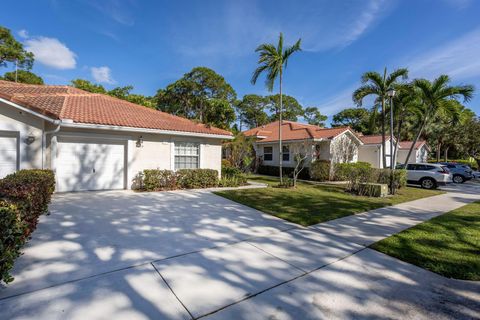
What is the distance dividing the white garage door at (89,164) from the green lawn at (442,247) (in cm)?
1008

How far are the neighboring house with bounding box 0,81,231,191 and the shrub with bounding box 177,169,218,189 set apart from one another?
74cm

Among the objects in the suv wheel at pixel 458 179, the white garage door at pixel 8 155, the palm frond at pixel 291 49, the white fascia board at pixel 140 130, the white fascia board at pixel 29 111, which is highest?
the palm frond at pixel 291 49

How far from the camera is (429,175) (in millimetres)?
14320

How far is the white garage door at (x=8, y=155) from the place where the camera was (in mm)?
7891

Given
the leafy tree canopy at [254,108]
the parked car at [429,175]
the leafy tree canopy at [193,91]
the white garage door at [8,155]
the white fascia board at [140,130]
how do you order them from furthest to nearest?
the leafy tree canopy at [254,108], the leafy tree canopy at [193,91], the parked car at [429,175], the white fascia board at [140,130], the white garage door at [8,155]

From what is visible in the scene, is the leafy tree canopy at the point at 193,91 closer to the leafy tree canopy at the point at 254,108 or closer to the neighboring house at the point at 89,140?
the leafy tree canopy at the point at 254,108

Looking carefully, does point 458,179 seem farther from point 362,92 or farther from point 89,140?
point 89,140

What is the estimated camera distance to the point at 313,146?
1791 centimetres

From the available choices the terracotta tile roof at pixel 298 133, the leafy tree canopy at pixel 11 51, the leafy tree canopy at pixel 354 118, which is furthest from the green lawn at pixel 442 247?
the leafy tree canopy at pixel 354 118

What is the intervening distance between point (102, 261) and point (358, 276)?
403cm

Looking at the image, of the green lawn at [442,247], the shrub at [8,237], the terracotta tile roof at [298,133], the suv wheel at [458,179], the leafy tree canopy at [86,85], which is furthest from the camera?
the leafy tree canopy at [86,85]

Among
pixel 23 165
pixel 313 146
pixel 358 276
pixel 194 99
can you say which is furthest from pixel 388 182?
pixel 194 99

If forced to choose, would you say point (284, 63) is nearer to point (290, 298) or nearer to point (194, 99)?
point (290, 298)

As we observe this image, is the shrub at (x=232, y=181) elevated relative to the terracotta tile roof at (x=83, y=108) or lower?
lower
